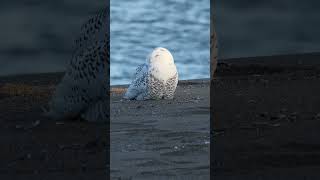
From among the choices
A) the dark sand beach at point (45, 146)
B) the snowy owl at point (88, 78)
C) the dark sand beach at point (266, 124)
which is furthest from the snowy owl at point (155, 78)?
the snowy owl at point (88, 78)

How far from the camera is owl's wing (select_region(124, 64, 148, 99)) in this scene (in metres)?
5.68

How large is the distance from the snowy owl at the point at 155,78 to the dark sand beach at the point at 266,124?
46 centimetres

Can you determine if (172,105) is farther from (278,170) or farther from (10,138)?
(278,170)

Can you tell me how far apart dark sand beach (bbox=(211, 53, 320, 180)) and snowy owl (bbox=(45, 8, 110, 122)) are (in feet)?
2.76

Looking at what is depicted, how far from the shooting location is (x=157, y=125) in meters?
4.13

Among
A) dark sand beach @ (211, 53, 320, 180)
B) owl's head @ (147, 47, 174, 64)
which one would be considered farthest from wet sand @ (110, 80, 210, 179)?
owl's head @ (147, 47, 174, 64)

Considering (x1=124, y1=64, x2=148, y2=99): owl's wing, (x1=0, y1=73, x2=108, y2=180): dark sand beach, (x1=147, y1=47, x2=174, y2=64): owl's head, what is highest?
(x1=147, y1=47, x2=174, y2=64): owl's head

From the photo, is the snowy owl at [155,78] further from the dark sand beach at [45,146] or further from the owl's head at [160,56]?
the dark sand beach at [45,146]

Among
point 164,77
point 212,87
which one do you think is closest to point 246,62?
point 212,87

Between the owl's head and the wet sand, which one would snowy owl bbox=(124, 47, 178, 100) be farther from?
the wet sand

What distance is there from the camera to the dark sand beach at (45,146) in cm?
282

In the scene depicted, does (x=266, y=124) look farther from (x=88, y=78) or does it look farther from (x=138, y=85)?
(x=138, y=85)

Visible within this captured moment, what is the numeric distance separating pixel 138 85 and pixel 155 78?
0.18 meters

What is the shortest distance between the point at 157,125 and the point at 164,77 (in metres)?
1.69
